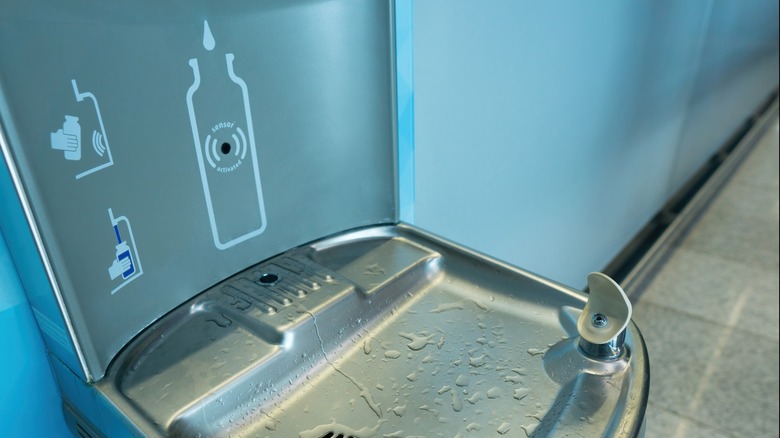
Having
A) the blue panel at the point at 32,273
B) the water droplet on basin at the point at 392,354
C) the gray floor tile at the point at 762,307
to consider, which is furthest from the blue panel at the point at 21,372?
the gray floor tile at the point at 762,307

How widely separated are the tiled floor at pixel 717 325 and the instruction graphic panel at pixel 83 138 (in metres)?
1.48

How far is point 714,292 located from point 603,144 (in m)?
0.76

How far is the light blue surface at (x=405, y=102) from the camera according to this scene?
77 centimetres

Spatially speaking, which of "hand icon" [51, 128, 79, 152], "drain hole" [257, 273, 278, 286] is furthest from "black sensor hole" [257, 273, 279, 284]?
"hand icon" [51, 128, 79, 152]

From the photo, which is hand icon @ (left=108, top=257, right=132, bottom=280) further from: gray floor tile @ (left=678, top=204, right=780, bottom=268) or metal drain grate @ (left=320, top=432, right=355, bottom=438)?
gray floor tile @ (left=678, top=204, right=780, bottom=268)

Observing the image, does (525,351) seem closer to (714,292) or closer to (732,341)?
(732,341)

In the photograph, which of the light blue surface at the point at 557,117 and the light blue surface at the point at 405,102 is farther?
the light blue surface at the point at 557,117

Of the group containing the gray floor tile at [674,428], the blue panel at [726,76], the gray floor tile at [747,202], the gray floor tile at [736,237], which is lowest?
the gray floor tile at [674,428]

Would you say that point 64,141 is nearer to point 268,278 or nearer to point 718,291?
point 268,278

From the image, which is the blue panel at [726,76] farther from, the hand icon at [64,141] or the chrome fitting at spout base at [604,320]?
the hand icon at [64,141]

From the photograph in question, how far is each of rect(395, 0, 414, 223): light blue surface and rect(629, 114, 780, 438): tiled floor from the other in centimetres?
108

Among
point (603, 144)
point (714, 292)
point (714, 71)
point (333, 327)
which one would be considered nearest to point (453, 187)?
point (333, 327)

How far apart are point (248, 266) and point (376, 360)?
0.18 m

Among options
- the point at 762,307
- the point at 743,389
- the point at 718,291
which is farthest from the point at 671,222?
the point at 743,389
